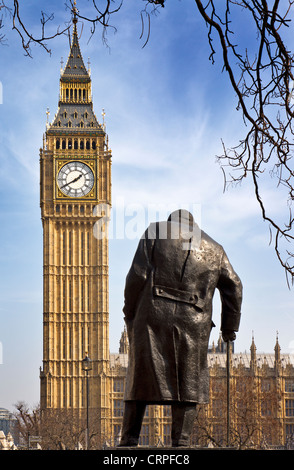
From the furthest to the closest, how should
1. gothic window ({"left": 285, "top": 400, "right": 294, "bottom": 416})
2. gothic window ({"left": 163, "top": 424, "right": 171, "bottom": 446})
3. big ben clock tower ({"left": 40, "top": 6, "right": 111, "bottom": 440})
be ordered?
1. gothic window ({"left": 285, "top": 400, "right": 294, "bottom": 416})
2. gothic window ({"left": 163, "top": 424, "right": 171, "bottom": 446})
3. big ben clock tower ({"left": 40, "top": 6, "right": 111, "bottom": 440})

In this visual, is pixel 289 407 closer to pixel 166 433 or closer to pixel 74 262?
pixel 166 433

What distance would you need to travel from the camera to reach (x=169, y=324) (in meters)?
8.23

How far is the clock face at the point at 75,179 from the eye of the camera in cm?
7238

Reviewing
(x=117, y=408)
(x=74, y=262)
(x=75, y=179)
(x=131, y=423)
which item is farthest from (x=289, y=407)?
(x=131, y=423)

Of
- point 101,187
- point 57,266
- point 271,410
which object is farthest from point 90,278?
point 271,410

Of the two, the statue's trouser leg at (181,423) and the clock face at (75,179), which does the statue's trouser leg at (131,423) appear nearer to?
the statue's trouser leg at (181,423)

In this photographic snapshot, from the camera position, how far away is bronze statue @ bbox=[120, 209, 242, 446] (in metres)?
8.19

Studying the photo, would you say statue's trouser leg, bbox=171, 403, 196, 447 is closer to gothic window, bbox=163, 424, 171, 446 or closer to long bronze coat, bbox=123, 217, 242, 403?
long bronze coat, bbox=123, 217, 242, 403

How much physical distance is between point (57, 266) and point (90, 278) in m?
2.75

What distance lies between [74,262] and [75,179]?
21.4 feet

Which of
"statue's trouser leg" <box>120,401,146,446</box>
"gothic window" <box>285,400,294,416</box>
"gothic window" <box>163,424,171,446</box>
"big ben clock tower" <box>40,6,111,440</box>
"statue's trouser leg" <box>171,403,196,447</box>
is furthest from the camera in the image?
"gothic window" <box>285,400,294,416</box>

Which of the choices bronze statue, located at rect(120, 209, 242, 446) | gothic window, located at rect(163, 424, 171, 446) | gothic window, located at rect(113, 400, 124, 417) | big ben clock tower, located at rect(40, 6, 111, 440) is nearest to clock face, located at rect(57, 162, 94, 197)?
big ben clock tower, located at rect(40, 6, 111, 440)
